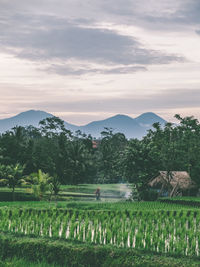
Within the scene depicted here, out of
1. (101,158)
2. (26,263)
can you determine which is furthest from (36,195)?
(101,158)

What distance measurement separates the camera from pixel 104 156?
1940 inches

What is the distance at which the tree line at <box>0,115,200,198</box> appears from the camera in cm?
3011

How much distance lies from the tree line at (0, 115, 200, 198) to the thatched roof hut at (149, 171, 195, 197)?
Result: 1.72 ft

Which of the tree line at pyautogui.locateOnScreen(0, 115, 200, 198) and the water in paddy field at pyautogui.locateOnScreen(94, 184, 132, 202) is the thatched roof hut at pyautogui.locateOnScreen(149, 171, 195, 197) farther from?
the water in paddy field at pyautogui.locateOnScreen(94, 184, 132, 202)

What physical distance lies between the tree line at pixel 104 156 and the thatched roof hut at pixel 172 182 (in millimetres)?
525

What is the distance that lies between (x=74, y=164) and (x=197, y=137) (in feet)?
45.8

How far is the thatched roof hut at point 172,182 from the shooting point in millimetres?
29252

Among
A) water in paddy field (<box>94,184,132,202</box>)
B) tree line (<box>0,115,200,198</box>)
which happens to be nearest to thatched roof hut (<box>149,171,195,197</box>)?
tree line (<box>0,115,200,198</box>)

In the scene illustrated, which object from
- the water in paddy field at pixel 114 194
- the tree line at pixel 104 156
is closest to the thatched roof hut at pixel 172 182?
the tree line at pixel 104 156

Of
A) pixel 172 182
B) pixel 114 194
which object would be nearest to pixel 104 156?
pixel 114 194

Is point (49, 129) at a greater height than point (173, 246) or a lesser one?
greater

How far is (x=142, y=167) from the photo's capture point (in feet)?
100

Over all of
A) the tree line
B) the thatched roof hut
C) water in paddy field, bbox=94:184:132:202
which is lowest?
water in paddy field, bbox=94:184:132:202

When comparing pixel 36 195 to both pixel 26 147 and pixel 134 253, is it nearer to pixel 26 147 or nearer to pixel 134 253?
pixel 26 147
